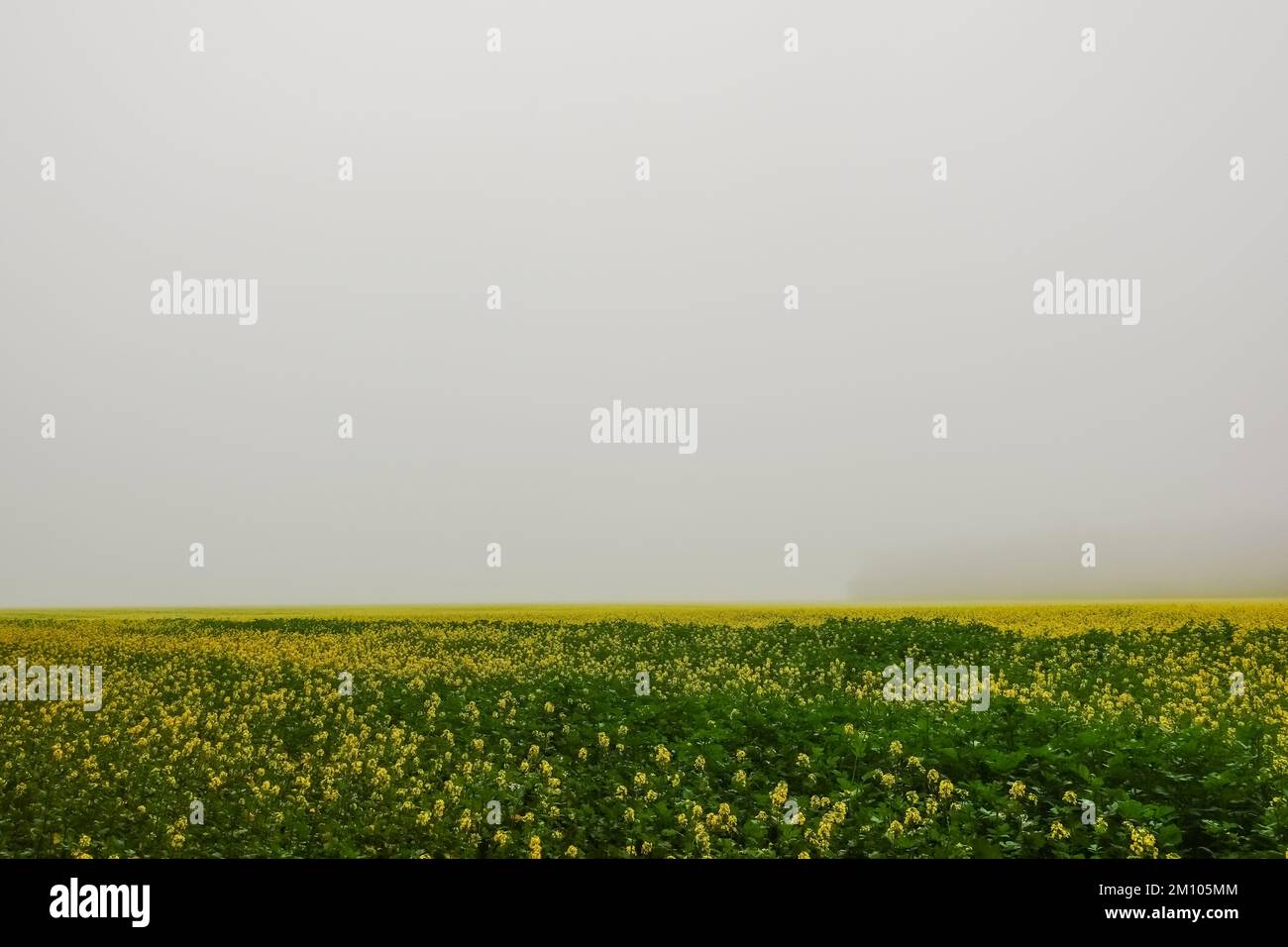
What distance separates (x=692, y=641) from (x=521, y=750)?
498 centimetres

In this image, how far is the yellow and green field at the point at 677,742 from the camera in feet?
30.5

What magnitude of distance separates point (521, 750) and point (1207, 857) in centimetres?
799

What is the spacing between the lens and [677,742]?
11.1 meters

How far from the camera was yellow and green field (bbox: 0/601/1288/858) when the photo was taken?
930cm

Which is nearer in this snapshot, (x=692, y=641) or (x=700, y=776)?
(x=700, y=776)
